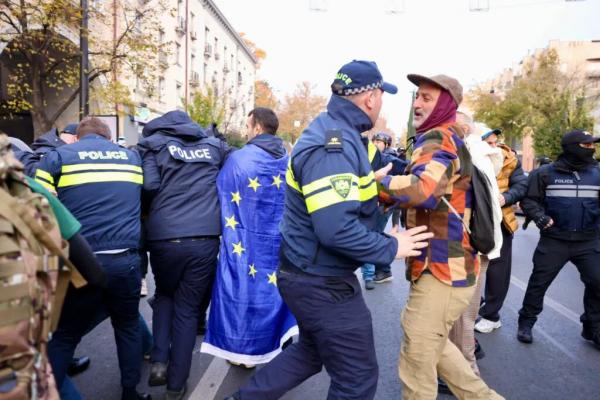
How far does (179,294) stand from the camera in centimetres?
368

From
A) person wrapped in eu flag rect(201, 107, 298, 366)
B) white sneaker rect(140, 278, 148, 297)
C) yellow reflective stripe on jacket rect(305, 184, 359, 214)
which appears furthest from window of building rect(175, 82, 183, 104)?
yellow reflective stripe on jacket rect(305, 184, 359, 214)

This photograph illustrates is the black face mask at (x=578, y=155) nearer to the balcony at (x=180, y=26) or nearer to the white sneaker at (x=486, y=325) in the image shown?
the white sneaker at (x=486, y=325)

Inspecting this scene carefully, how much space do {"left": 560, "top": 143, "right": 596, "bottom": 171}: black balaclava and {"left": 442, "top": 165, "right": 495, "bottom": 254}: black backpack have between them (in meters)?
2.30

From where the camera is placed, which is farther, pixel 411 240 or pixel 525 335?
pixel 525 335

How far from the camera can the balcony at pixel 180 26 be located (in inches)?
1187

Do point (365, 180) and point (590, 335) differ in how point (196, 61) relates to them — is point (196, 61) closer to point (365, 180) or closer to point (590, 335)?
point (590, 335)

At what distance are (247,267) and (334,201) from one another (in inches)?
65.1

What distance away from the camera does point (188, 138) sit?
3660 mm

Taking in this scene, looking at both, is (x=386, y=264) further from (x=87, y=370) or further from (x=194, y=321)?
(x=87, y=370)

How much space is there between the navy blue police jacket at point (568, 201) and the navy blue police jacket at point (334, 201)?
300 centimetres

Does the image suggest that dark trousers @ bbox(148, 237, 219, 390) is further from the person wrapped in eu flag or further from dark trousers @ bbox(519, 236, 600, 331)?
dark trousers @ bbox(519, 236, 600, 331)

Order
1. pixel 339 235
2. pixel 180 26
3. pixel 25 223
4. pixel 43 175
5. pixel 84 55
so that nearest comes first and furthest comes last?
pixel 25 223
pixel 339 235
pixel 43 175
pixel 84 55
pixel 180 26

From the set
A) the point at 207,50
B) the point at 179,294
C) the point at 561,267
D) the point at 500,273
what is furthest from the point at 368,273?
the point at 207,50

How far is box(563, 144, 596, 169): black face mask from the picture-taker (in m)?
4.63
